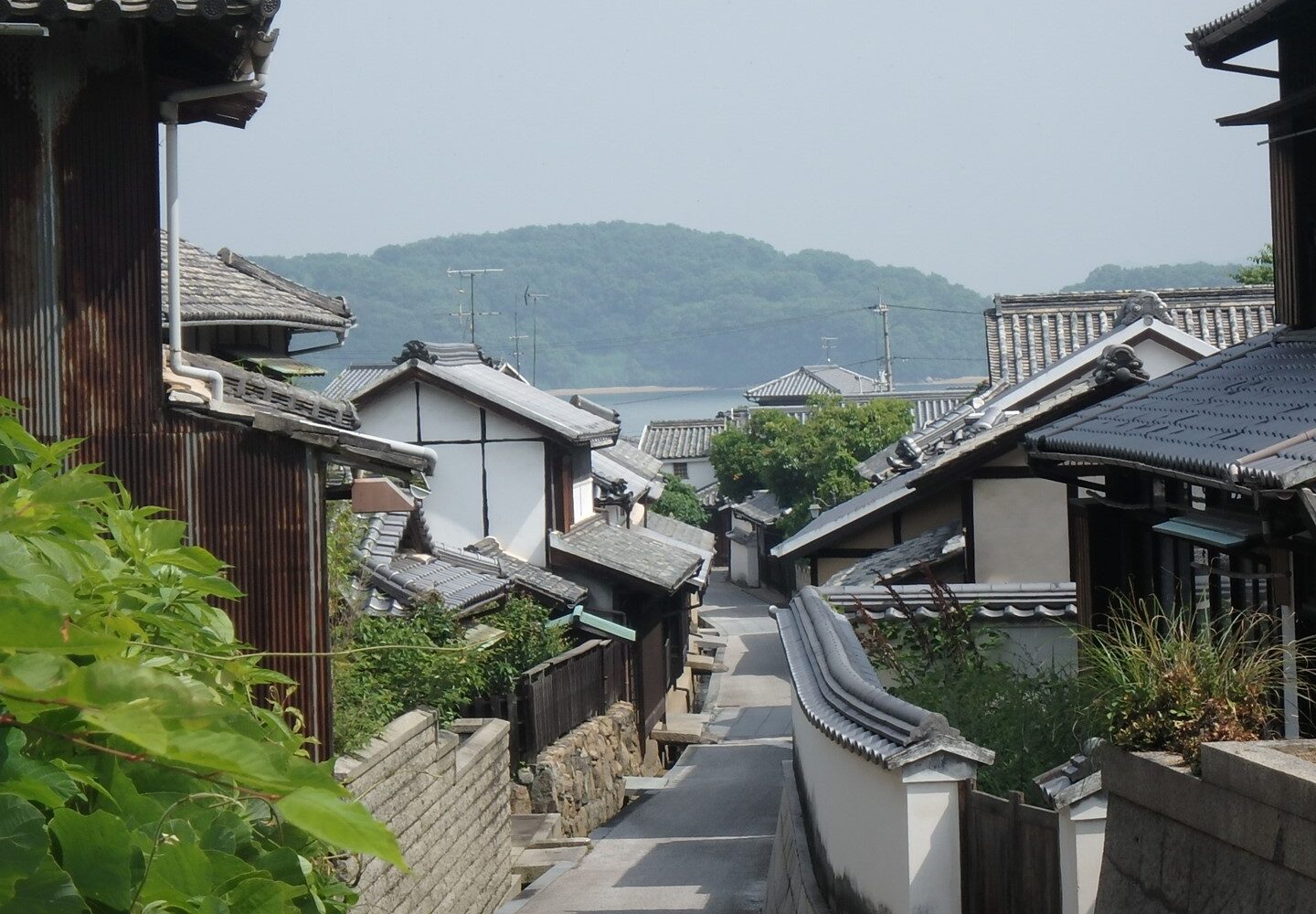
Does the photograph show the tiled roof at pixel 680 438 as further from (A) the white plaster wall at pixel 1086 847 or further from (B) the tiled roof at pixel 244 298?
(A) the white plaster wall at pixel 1086 847

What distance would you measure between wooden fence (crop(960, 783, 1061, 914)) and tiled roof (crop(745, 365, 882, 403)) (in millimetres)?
72018

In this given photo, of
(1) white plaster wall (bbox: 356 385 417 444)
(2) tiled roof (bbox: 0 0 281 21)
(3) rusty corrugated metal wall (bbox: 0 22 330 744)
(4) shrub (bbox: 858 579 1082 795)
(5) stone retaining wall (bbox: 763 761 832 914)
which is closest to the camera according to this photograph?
(2) tiled roof (bbox: 0 0 281 21)

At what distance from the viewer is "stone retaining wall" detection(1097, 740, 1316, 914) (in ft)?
14.5

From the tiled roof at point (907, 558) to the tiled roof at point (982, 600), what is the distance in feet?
4.36

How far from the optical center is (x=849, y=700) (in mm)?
9852

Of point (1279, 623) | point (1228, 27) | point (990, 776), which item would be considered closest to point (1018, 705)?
point (990, 776)

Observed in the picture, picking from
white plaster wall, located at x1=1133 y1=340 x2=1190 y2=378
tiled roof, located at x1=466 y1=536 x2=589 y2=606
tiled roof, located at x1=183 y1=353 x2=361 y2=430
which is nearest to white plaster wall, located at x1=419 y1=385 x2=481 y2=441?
tiled roof, located at x1=466 y1=536 x2=589 y2=606

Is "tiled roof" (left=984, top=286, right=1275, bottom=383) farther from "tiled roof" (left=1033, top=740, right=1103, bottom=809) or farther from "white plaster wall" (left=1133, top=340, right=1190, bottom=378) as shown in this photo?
"tiled roof" (left=1033, top=740, right=1103, bottom=809)

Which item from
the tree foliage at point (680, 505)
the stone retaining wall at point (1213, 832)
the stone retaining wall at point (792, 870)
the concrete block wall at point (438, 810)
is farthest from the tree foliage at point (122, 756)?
the tree foliage at point (680, 505)

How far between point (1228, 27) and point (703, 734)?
21756 millimetres

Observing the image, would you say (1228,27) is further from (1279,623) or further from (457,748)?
(457,748)

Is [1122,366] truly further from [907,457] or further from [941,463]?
[907,457]

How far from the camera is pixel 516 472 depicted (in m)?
26.8

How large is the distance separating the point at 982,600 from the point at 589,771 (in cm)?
995
